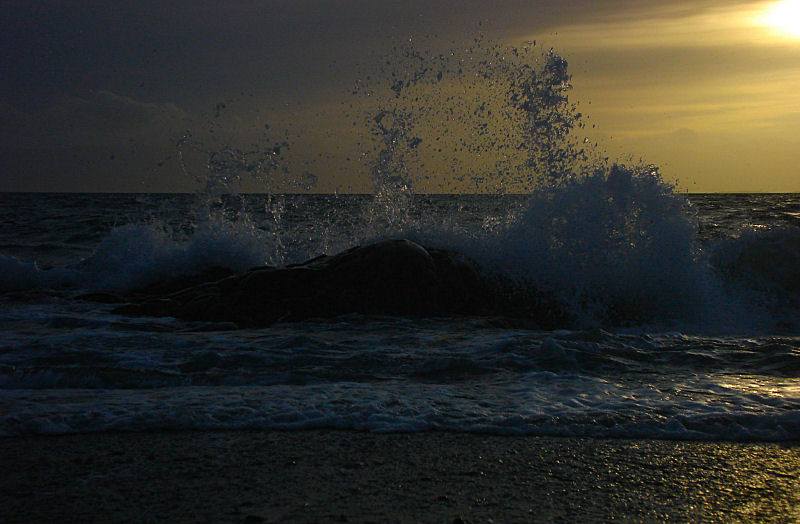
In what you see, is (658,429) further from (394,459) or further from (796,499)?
(394,459)

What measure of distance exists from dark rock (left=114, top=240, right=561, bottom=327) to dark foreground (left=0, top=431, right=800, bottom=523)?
3.36m

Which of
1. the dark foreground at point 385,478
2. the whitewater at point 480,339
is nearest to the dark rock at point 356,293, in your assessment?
the whitewater at point 480,339

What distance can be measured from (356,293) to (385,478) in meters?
4.16

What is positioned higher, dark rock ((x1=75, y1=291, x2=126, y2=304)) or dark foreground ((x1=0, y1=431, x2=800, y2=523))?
dark foreground ((x1=0, y1=431, x2=800, y2=523))

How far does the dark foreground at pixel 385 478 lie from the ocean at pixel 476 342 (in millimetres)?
196

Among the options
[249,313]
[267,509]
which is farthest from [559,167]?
[267,509]

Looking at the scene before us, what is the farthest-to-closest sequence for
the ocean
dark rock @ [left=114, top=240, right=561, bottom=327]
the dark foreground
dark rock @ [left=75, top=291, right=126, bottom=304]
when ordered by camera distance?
dark rock @ [left=75, top=291, right=126, bottom=304], dark rock @ [left=114, top=240, right=561, bottom=327], the ocean, the dark foreground

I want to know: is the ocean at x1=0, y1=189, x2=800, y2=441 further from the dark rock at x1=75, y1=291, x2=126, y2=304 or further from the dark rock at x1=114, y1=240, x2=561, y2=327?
the dark rock at x1=114, y1=240, x2=561, y2=327

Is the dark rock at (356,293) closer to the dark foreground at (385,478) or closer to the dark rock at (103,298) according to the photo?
the dark rock at (103,298)

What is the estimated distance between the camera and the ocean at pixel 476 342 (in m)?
3.31

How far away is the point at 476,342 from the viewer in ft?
17.0

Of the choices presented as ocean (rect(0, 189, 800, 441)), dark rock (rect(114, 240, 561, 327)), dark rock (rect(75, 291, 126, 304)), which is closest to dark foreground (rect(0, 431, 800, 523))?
ocean (rect(0, 189, 800, 441))

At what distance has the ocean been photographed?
10.9 ft

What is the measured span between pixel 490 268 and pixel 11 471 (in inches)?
217
